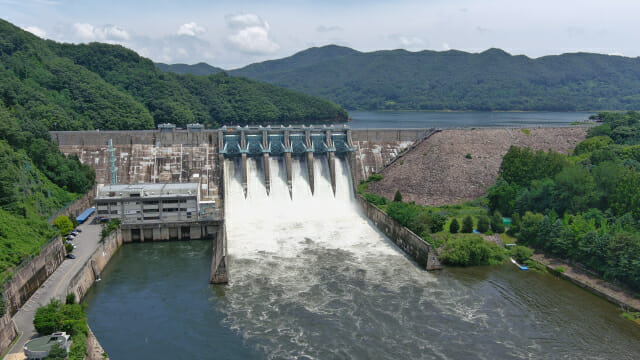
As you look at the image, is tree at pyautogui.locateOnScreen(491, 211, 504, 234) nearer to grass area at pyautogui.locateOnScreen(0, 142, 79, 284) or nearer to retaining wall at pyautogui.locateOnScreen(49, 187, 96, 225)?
grass area at pyautogui.locateOnScreen(0, 142, 79, 284)

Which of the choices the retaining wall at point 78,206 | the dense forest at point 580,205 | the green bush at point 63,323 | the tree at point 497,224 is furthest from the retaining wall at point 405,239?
the retaining wall at point 78,206

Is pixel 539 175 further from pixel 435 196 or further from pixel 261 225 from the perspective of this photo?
pixel 261 225

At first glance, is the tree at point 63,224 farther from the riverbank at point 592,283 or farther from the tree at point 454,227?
the riverbank at point 592,283

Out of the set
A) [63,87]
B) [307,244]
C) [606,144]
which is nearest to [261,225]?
[307,244]

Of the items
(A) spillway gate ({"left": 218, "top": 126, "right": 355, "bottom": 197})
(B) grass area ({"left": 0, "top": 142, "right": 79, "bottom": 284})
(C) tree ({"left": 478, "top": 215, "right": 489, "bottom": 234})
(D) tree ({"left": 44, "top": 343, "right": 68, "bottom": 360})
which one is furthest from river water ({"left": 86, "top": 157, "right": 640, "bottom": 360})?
(A) spillway gate ({"left": 218, "top": 126, "right": 355, "bottom": 197})

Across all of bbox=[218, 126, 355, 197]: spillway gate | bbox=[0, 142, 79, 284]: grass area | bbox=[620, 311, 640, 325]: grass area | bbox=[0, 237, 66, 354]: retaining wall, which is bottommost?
bbox=[620, 311, 640, 325]: grass area

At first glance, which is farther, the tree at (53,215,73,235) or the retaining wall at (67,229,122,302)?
the tree at (53,215,73,235)
